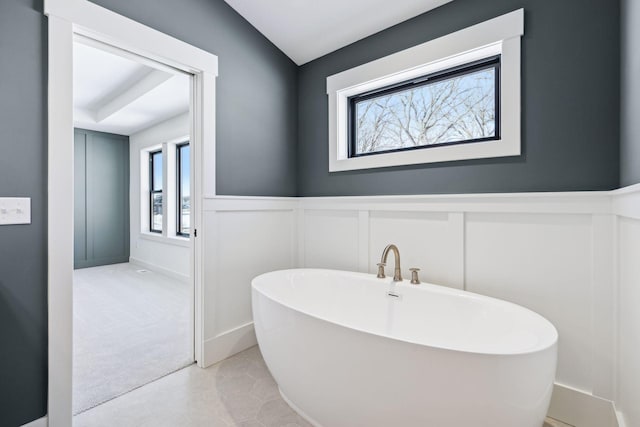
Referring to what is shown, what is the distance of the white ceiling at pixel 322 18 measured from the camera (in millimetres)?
2111

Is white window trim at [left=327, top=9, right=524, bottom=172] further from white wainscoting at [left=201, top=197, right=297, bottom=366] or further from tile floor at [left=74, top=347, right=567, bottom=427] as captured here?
tile floor at [left=74, top=347, right=567, bottom=427]

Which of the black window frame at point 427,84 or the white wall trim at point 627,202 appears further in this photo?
the black window frame at point 427,84

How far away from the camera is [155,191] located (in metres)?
5.33

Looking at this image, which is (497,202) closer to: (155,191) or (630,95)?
(630,95)

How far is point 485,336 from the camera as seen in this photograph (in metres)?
1.54

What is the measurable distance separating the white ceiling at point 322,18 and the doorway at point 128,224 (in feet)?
2.73

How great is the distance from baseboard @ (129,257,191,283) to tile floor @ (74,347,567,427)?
2.61 metres

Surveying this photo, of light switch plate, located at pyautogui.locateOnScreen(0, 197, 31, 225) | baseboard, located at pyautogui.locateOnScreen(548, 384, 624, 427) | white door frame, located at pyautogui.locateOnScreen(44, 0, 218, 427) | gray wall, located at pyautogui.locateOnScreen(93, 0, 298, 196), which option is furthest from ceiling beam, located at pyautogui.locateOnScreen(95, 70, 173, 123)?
baseboard, located at pyautogui.locateOnScreen(548, 384, 624, 427)

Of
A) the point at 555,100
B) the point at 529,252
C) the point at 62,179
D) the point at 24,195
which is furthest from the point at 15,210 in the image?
the point at 555,100

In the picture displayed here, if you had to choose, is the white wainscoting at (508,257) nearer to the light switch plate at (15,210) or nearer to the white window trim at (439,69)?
the white window trim at (439,69)

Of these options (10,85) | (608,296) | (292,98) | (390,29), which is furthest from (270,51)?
(608,296)

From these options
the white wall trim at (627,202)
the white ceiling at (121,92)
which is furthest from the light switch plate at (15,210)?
the white wall trim at (627,202)

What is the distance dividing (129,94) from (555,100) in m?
4.42

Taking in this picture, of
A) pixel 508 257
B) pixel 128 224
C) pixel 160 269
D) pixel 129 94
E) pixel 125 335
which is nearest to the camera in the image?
pixel 508 257
